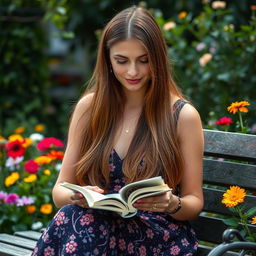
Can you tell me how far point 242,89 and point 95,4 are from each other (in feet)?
7.02

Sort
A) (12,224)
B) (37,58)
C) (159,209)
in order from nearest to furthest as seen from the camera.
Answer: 1. (159,209)
2. (12,224)
3. (37,58)

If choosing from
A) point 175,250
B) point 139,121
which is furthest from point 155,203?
point 139,121

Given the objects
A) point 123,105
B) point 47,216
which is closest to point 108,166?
point 123,105

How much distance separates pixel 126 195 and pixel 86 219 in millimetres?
242

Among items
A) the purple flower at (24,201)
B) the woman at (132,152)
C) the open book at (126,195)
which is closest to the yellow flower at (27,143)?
the purple flower at (24,201)

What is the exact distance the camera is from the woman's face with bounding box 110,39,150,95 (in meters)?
2.81

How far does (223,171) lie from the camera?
120 inches

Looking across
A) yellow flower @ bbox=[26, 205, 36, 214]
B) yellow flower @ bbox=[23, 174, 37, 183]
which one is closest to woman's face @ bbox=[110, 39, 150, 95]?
yellow flower @ bbox=[23, 174, 37, 183]

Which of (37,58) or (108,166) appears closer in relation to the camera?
(108,166)

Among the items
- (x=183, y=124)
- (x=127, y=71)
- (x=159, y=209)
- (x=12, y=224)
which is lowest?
(x=12, y=224)


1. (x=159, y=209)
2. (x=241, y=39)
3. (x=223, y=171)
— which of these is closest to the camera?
(x=159, y=209)

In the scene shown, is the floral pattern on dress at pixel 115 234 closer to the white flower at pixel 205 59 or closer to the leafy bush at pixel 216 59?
the leafy bush at pixel 216 59

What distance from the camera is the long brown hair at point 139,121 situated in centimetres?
281

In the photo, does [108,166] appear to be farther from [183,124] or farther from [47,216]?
[47,216]
